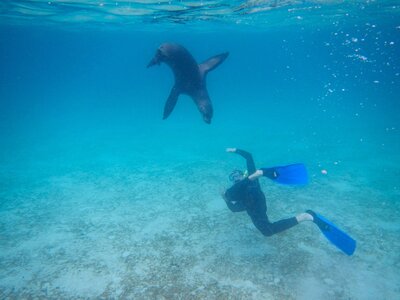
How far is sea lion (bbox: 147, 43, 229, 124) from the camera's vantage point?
6.98 metres

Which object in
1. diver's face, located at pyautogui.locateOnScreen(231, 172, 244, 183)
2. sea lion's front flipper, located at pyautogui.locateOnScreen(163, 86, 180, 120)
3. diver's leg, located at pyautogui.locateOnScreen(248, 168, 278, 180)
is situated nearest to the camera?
sea lion's front flipper, located at pyautogui.locateOnScreen(163, 86, 180, 120)

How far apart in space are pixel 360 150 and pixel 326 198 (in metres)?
10.5

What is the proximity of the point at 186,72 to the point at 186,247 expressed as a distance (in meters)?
4.77

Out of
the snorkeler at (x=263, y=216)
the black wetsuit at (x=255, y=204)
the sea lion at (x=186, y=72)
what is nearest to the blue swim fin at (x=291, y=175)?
the snorkeler at (x=263, y=216)

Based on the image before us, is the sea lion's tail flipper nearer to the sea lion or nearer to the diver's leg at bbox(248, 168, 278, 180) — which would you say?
the sea lion

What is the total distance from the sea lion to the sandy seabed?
3.69m

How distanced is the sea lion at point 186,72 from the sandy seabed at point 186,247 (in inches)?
145

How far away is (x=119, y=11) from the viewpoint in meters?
22.6

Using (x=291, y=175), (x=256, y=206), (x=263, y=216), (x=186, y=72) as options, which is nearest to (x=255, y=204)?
(x=256, y=206)

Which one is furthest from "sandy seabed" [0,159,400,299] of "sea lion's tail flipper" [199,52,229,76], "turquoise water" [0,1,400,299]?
"sea lion's tail flipper" [199,52,229,76]

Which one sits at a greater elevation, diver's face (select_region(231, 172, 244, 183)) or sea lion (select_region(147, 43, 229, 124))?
sea lion (select_region(147, 43, 229, 124))

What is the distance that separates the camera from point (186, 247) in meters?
7.95

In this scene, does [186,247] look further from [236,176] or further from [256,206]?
[236,176]

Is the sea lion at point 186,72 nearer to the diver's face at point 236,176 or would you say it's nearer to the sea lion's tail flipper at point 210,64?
the sea lion's tail flipper at point 210,64
